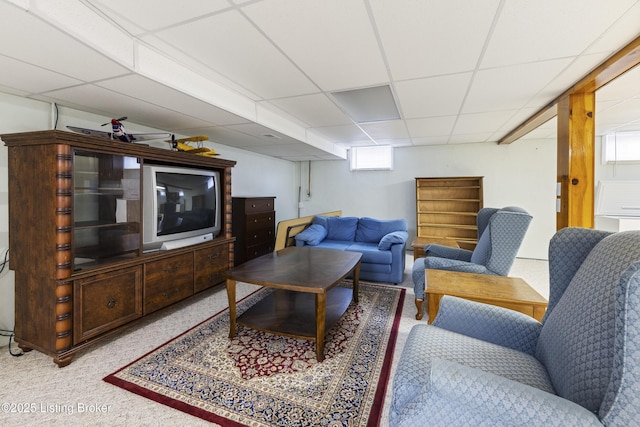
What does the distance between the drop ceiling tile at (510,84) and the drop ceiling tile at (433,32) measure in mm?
319

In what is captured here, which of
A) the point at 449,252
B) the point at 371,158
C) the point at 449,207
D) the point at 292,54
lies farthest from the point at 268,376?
the point at 371,158

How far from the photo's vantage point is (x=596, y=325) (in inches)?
35.2

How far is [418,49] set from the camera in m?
1.88

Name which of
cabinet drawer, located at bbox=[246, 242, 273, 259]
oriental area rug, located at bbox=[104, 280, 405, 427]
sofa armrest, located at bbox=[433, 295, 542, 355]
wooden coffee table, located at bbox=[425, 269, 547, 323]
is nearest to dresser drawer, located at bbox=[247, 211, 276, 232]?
cabinet drawer, located at bbox=[246, 242, 273, 259]

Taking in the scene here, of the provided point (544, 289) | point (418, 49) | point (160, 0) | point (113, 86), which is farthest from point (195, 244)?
point (544, 289)

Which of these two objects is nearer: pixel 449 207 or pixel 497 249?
pixel 497 249

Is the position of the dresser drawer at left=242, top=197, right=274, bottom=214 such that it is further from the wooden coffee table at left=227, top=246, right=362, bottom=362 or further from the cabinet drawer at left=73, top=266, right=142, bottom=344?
the cabinet drawer at left=73, top=266, right=142, bottom=344

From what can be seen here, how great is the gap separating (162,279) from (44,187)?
1122mm

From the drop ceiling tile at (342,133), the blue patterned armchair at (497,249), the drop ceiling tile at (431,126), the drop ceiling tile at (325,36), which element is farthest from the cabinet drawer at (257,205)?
the blue patterned armchair at (497,249)

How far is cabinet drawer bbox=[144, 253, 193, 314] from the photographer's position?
2.47m

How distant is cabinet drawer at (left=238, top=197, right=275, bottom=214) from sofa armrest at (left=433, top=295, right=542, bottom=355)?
10.7 ft

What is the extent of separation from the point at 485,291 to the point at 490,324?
57cm

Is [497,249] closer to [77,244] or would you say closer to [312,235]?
[312,235]

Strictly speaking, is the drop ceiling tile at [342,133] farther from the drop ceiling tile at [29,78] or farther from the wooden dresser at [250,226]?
the drop ceiling tile at [29,78]
